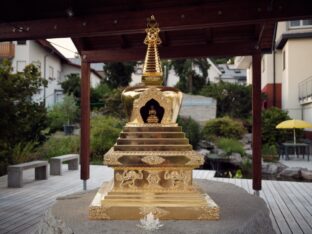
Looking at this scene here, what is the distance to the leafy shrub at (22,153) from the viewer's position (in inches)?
420

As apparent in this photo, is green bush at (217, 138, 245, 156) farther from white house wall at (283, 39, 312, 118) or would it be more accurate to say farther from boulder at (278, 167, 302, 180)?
white house wall at (283, 39, 312, 118)

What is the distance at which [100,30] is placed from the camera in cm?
551

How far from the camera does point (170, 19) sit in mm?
5230

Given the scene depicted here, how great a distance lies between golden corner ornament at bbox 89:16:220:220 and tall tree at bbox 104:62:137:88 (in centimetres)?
1924

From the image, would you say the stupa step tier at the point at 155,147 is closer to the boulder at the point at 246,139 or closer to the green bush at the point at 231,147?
the green bush at the point at 231,147

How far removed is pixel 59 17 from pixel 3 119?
2.57 m

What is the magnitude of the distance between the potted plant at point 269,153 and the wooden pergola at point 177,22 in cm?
695

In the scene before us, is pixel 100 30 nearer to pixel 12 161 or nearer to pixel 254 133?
pixel 254 133

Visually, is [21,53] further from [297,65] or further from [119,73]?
[297,65]

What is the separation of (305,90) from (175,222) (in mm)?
15137

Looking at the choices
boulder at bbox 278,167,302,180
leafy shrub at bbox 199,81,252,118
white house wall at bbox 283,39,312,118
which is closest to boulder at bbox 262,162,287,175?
boulder at bbox 278,167,302,180

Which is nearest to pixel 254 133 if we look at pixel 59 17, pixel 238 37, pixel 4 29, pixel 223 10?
pixel 238 37

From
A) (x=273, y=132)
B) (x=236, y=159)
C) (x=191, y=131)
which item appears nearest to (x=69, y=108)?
(x=191, y=131)

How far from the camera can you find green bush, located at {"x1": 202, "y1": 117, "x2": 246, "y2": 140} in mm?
16828
